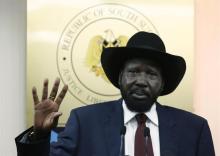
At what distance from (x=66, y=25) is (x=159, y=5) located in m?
0.51

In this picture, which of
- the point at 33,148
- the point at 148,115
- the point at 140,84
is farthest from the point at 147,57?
the point at 33,148

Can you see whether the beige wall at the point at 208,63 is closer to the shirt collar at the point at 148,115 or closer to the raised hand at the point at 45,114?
the shirt collar at the point at 148,115

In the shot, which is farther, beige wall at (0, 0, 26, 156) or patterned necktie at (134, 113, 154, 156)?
beige wall at (0, 0, 26, 156)

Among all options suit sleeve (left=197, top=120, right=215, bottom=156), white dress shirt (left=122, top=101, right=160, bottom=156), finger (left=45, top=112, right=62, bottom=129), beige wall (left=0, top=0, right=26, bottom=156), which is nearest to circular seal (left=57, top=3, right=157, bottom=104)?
beige wall (left=0, top=0, right=26, bottom=156)

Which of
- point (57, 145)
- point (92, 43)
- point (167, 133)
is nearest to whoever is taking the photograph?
point (57, 145)

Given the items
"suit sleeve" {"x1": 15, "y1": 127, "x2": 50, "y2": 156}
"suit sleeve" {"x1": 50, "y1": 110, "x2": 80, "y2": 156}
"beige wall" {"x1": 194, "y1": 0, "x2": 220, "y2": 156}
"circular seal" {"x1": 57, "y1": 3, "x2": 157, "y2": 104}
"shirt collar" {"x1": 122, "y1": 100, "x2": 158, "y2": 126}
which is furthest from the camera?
"beige wall" {"x1": 194, "y1": 0, "x2": 220, "y2": 156}

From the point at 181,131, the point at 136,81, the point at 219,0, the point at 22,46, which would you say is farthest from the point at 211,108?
the point at 22,46

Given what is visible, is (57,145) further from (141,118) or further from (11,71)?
(11,71)

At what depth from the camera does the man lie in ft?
4.74

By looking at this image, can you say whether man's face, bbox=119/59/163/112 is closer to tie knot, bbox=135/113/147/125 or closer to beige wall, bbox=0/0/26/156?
tie knot, bbox=135/113/147/125

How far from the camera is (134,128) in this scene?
4.86ft

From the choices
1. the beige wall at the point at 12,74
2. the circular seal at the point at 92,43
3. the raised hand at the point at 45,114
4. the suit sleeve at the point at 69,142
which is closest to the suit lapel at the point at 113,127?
the suit sleeve at the point at 69,142

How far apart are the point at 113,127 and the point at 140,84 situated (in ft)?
0.62

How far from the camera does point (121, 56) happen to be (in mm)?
1594
